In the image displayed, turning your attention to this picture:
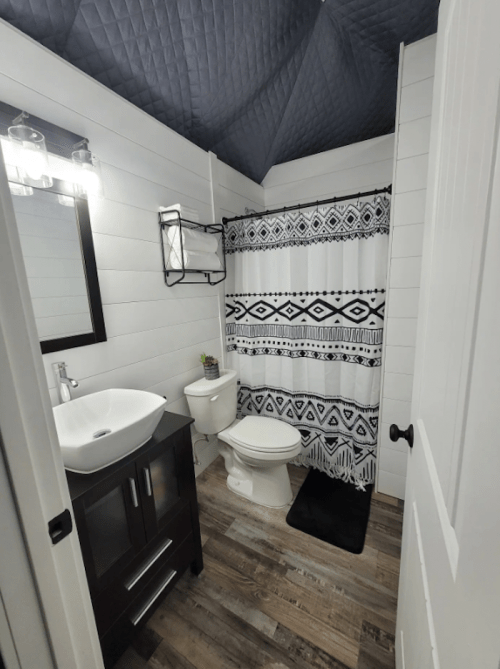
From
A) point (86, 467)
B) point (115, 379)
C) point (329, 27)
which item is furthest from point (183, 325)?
point (329, 27)

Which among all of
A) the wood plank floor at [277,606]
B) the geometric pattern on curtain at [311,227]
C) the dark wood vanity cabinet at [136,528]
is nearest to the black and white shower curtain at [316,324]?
the geometric pattern on curtain at [311,227]

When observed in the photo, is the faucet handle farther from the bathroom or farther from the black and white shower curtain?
the black and white shower curtain

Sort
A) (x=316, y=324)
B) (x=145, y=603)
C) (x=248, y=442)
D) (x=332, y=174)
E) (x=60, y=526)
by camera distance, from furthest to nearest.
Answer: (x=332, y=174), (x=316, y=324), (x=248, y=442), (x=145, y=603), (x=60, y=526)

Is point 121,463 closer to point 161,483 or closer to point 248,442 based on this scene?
point 161,483

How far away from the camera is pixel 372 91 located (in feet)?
5.78

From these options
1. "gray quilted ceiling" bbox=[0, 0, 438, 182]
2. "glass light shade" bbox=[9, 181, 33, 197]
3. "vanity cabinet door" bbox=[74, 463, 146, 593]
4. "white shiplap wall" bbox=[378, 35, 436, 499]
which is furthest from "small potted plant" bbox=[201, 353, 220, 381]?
"gray quilted ceiling" bbox=[0, 0, 438, 182]

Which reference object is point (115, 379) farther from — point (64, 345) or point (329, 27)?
point (329, 27)

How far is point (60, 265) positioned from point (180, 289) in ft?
2.26

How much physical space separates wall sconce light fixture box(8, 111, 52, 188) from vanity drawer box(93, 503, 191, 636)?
148 centimetres

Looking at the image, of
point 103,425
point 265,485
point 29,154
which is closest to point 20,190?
point 29,154

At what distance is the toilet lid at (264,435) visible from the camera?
1620 millimetres

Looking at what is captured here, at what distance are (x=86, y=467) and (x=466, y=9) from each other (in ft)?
4.51

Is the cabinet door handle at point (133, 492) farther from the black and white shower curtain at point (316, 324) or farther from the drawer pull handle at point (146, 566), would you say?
the black and white shower curtain at point (316, 324)

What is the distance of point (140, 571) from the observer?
1.06 metres
